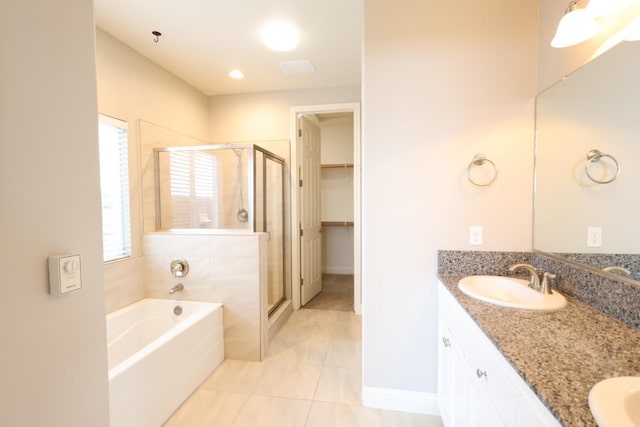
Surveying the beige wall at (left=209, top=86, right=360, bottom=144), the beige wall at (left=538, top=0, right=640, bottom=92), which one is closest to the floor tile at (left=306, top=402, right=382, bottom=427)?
the beige wall at (left=538, top=0, right=640, bottom=92)

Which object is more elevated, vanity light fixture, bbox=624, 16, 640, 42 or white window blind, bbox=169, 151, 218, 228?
vanity light fixture, bbox=624, 16, 640, 42

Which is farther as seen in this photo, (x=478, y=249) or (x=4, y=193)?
(x=478, y=249)

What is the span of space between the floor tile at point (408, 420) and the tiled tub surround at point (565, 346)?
890 mm

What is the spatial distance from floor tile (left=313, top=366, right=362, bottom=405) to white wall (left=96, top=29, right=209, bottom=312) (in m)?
1.71

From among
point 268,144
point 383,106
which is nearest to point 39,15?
point 383,106

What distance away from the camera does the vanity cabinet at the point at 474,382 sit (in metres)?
0.78

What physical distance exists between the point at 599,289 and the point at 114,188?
120 inches

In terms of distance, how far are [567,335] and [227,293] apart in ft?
7.17

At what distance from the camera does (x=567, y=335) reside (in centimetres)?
96

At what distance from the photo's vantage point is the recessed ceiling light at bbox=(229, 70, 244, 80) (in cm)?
288

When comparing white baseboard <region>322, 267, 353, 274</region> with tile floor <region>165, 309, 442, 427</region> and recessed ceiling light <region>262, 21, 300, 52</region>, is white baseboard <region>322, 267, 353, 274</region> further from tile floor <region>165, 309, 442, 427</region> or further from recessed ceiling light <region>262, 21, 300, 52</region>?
recessed ceiling light <region>262, 21, 300, 52</region>

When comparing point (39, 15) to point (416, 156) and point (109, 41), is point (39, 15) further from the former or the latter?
point (109, 41)

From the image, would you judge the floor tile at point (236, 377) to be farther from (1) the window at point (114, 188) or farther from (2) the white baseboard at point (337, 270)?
(2) the white baseboard at point (337, 270)

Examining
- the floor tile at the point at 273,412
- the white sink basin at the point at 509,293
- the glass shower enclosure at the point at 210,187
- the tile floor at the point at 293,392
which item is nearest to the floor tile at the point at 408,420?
the tile floor at the point at 293,392
